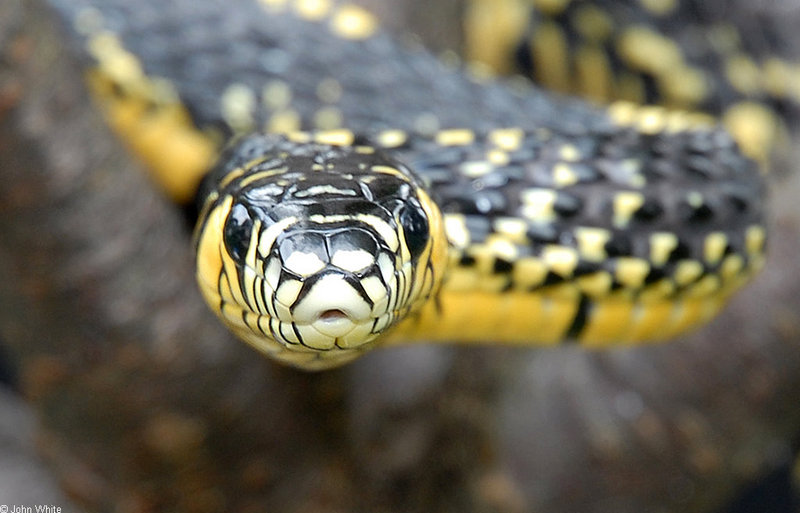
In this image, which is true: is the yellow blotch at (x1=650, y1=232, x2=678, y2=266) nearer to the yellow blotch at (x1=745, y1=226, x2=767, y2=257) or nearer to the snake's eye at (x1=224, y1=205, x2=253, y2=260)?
the yellow blotch at (x1=745, y1=226, x2=767, y2=257)

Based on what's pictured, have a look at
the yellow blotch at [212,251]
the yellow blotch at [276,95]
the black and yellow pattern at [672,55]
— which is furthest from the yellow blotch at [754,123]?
the yellow blotch at [212,251]

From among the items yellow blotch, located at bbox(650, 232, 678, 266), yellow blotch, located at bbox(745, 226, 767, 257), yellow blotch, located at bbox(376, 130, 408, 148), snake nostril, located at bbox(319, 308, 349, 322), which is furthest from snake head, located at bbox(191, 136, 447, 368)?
yellow blotch, located at bbox(745, 226, 767, 257)

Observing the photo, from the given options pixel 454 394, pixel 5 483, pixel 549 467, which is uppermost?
pixel 454 394

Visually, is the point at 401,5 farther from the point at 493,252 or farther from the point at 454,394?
the point at 493,252

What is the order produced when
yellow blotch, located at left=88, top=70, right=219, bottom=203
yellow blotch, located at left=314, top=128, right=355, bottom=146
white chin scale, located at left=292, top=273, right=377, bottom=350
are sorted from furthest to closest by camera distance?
1. yellow blotch, located at left=88, top=70, right=219, bottom=203
2. yellow blotch, located at left=314, top=128, right=355, bottom=146
3. white chin scale, located at left=292, top=273, right=377, bottom=350

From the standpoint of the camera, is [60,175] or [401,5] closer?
[60,175]

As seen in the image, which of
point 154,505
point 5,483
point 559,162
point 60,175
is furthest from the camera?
point 5,483

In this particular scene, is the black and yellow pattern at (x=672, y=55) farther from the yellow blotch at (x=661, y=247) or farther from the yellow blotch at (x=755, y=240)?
the yellow blotch at (x=661, y=247)

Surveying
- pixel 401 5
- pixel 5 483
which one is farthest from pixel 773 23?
pixel 5 483

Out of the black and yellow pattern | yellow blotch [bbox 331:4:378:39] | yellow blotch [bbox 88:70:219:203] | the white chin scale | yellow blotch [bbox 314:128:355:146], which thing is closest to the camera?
the white chin scale
